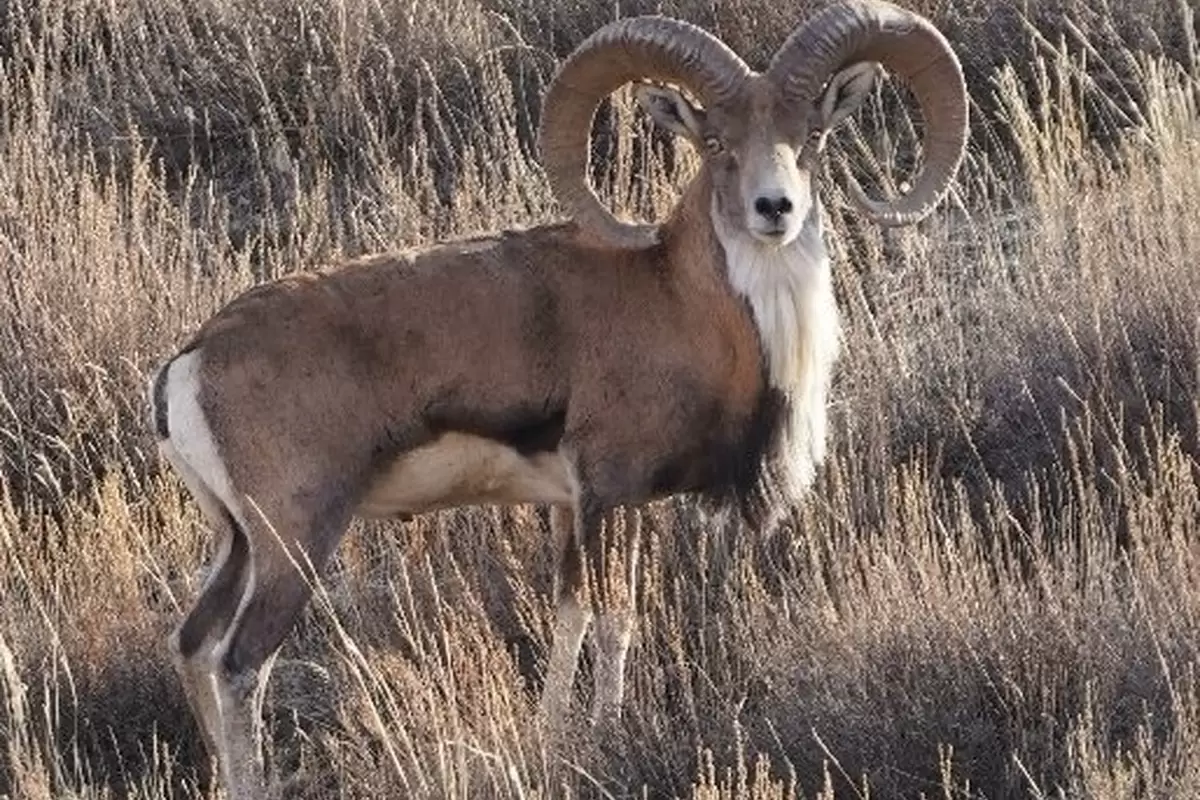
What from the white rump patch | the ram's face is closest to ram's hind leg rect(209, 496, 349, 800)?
the white rump patch

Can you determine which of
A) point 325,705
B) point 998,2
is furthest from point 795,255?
point 998,2

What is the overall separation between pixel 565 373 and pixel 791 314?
2.23 ft

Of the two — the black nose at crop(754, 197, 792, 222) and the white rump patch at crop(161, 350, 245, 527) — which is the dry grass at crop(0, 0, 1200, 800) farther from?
the black nose at crop(754, 197, 792, 222)

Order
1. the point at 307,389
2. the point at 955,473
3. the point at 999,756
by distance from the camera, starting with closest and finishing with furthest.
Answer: the point at 999,756 < the point at 307,389 < the point at 955,473

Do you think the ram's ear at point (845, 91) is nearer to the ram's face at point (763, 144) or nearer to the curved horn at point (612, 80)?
the ram's face at point (763, 144)

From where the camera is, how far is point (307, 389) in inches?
276

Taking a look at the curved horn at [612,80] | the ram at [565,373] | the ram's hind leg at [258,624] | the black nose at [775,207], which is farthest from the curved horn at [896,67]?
the ram's hind leg at [258,624]

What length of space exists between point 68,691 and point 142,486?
1.43m

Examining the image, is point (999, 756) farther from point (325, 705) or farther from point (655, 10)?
point (655, 10)

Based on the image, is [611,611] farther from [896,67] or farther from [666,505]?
[896,67]

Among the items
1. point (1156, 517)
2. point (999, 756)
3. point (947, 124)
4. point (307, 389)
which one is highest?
point (947, 124)

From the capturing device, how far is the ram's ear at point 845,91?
7.44 m

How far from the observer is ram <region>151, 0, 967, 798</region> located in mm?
6969

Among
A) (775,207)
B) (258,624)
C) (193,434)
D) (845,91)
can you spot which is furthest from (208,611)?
(845,91)
